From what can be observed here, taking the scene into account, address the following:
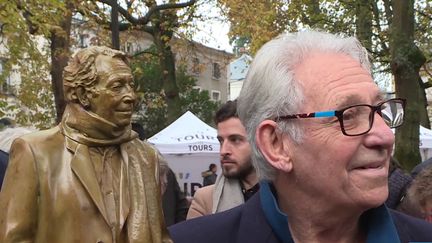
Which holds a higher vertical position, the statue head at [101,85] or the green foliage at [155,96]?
the statue head at [101,85]

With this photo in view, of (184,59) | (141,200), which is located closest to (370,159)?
(141,200)

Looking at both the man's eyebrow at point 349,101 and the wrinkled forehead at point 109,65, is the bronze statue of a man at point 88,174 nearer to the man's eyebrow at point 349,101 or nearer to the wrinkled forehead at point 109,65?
the wrinkled forehead at point 109,65

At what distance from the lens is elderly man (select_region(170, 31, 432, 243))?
184 cm

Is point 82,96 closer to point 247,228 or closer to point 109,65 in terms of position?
point 109,65

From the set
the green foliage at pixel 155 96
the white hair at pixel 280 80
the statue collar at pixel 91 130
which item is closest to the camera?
the white hair at pixel 280 80

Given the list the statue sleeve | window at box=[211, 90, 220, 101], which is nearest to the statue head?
the statue sleeve

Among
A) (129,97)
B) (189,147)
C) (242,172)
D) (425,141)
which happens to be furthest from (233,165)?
(425,141)

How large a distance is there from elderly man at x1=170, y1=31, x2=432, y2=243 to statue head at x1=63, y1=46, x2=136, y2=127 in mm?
600

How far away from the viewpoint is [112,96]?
2.52 meters

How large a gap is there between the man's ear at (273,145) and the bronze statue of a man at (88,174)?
25.9 inches

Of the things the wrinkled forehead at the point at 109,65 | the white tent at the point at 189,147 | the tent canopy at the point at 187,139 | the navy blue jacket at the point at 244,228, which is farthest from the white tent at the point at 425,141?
the navy blue jacket at the point at 244,228

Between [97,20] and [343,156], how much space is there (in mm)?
14657

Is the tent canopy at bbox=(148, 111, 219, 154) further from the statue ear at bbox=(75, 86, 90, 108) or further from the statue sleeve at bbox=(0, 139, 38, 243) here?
the statue sleeve at bbox=(0, 139, 38, 243)

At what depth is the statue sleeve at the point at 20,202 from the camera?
7.80ft
